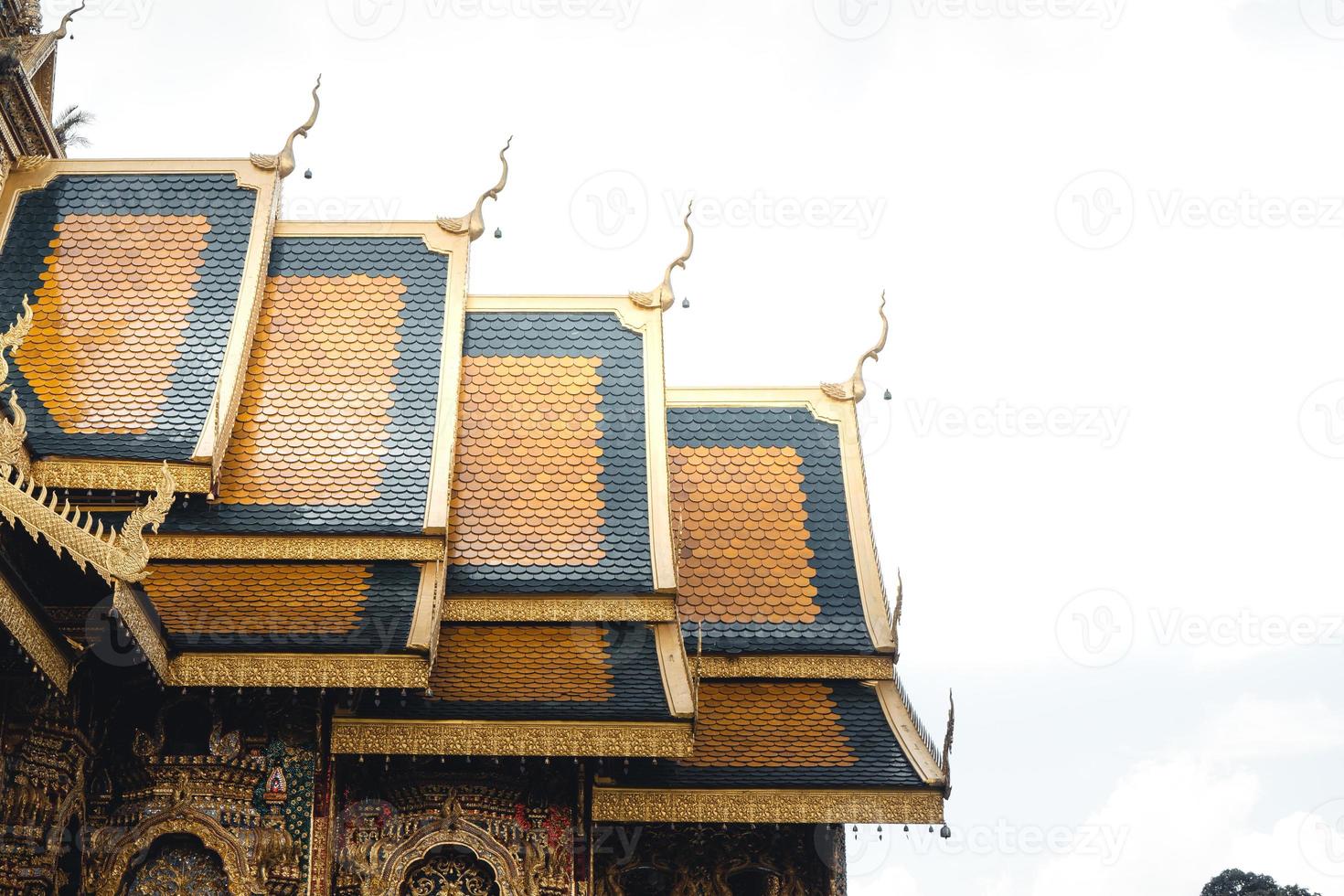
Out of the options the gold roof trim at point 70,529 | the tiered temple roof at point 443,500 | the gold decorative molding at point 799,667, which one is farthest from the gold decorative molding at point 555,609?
the gold roof trim at point 70,529

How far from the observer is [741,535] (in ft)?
49.7

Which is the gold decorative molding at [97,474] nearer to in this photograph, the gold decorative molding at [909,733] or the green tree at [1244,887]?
the gold decorative molding at [909,733]

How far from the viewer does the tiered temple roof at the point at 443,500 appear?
11.8m

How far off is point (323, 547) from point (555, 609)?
65.9 inches

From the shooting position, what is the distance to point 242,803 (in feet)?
37.6

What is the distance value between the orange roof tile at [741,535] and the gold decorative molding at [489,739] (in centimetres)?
275

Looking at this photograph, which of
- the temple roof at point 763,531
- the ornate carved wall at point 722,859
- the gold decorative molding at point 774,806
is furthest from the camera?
the temple roof at point 763,531

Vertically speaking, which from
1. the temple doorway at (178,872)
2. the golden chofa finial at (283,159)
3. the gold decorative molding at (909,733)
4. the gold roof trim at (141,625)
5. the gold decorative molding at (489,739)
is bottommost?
the temple doorway at (178,872)

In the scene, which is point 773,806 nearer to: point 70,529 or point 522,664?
point 522,664

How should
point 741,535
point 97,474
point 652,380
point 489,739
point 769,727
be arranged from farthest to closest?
point 741,535, point 652,380, point 769,727, point 97,474, point 489,739

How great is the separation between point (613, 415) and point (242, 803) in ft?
14.8

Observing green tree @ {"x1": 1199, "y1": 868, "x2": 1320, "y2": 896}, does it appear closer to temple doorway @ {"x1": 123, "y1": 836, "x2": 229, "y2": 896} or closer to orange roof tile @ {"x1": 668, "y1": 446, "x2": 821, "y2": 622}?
orange roof tile @ {"x1": 668, "y1": 446, "x2": 821, "y2": 622}

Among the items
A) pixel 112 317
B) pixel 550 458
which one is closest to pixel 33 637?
pixel 112 317

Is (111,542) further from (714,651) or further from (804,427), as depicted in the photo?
(804,427)
